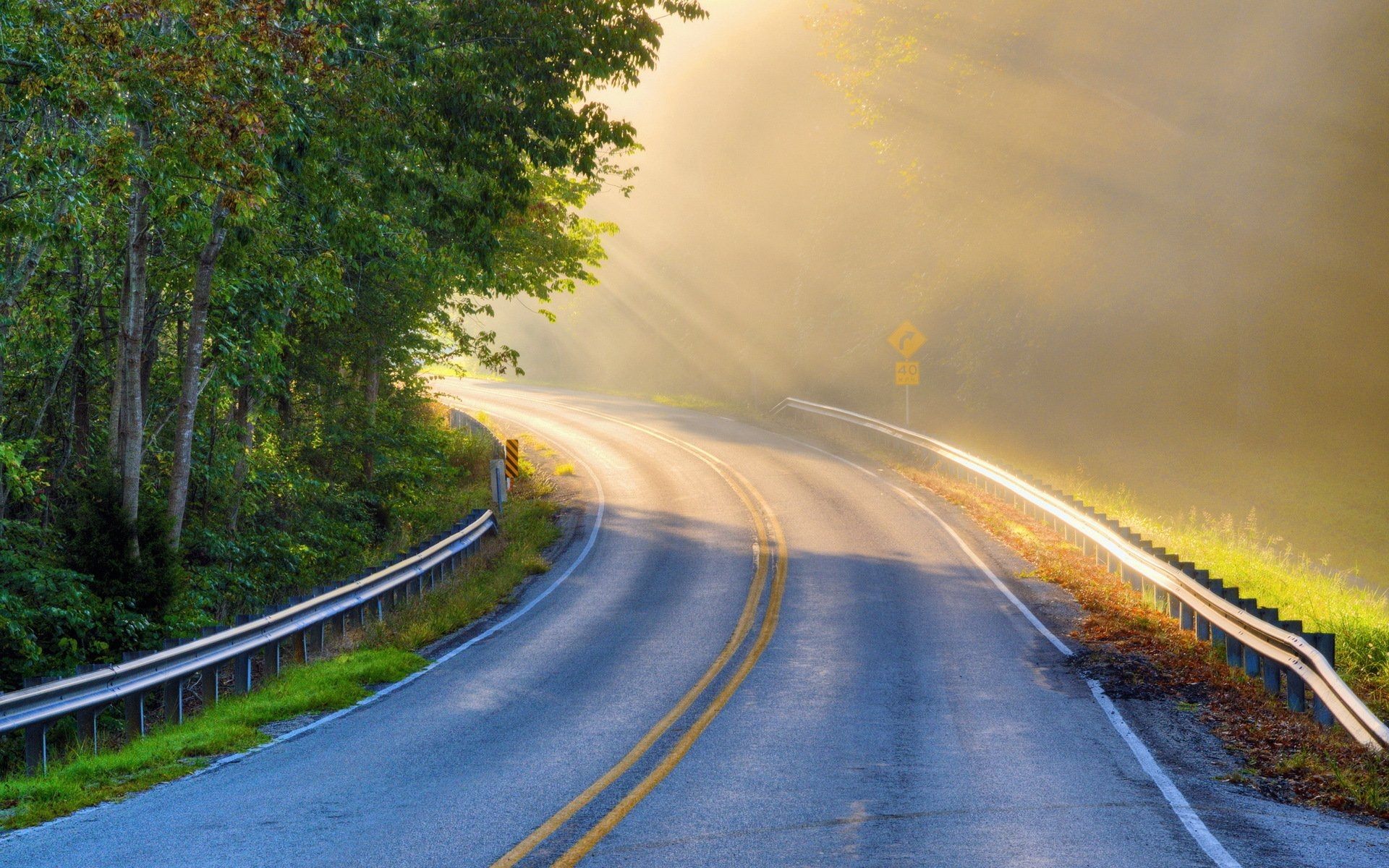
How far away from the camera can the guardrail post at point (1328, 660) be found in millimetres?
9039

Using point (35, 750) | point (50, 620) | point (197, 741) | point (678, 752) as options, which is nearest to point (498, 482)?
point (50, 620)

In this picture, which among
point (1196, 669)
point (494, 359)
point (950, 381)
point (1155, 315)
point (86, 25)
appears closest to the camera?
point (86, 25)

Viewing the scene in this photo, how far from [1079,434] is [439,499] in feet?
68.8

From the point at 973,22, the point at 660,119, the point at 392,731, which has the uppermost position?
the point at 660,119

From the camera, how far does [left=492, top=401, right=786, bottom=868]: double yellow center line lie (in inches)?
267

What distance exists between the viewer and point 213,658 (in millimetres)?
11008

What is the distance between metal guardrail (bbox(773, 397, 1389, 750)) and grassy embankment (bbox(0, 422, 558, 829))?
28.6ft

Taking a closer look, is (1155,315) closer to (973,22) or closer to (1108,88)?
(1108,88)

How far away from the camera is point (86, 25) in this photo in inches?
372

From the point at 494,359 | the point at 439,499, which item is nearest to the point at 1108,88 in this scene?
the point at 494,359

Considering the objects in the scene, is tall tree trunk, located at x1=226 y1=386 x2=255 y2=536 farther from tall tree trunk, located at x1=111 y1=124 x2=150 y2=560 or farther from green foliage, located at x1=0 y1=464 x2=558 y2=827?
tall tree trunk, located at x1=111 y1=124 x2=150 y2=560

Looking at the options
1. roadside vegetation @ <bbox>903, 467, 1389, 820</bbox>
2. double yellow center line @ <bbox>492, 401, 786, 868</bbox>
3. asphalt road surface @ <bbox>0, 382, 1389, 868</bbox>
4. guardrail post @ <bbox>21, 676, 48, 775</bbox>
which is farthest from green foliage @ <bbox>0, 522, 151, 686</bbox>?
roadside vegetation @ <bbox>903, 467, 1389, 820</bbox>

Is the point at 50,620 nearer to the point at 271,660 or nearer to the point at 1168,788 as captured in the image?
the point at 271,660

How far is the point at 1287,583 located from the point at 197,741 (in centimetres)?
1488
